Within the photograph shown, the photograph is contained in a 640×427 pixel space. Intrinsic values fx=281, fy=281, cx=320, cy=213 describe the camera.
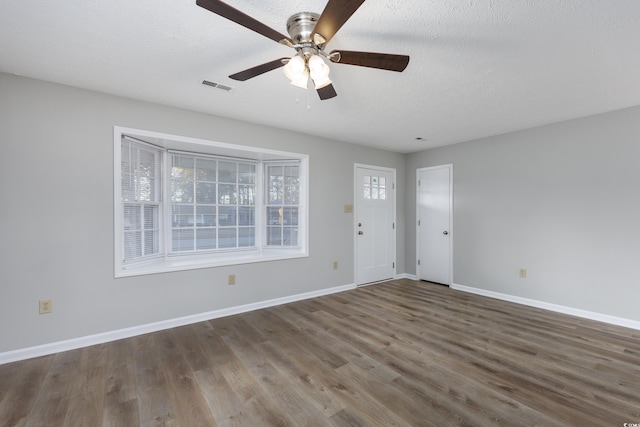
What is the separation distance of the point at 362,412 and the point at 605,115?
13.5 feet

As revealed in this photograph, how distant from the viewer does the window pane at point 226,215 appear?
3.88 m

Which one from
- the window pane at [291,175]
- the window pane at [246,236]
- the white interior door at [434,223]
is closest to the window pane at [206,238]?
the window pane at [246,236]

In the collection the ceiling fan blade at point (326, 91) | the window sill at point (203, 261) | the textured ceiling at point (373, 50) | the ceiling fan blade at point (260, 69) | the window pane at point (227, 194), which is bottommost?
the window sill at point (203, 261)

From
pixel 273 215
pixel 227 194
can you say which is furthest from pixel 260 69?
pixel 273 215

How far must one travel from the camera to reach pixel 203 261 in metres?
3.47

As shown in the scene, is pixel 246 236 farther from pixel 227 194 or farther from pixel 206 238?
pixel 227 194

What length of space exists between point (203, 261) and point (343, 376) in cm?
218

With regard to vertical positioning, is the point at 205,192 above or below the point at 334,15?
below

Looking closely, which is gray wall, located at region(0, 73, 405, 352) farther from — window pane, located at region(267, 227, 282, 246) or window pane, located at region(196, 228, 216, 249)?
window pane, located at region(267, 227, 282, 246)

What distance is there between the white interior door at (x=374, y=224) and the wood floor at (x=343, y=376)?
1601 millimetres

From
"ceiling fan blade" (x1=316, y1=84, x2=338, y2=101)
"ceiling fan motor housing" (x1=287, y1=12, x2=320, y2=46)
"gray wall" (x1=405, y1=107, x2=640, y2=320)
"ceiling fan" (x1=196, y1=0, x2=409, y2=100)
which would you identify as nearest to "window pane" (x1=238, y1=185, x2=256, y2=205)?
"ceiling fan blade" (x1=316, y1=84, x2=338, y2=101)

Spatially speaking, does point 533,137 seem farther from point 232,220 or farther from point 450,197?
point 232,220

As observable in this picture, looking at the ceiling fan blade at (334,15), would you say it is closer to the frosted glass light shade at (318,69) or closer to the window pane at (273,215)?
the frosted glass light shade at (318,69)

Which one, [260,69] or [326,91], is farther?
[326,91]
